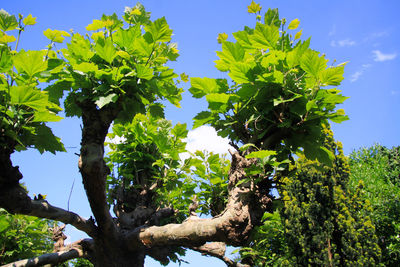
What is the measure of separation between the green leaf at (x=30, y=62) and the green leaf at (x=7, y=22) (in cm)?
57

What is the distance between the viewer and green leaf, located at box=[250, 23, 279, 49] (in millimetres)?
2512

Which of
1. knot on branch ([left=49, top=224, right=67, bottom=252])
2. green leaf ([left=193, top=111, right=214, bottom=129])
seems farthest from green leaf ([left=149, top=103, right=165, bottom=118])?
knot on branch ([left=49, top=224, right=67, bottom=252])

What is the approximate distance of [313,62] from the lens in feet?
7.48

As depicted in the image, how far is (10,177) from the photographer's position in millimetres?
2789

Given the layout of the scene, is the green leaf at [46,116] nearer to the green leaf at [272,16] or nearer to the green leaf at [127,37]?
the green leaf at [127,37]

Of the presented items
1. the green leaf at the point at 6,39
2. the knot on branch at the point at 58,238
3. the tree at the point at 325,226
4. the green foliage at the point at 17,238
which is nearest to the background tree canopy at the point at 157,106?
the green leaf at the point at 6,39

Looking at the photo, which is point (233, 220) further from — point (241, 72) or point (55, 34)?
point (55, 34)

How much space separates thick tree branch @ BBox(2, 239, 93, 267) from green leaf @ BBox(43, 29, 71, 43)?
278cm

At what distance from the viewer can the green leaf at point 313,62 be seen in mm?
2250

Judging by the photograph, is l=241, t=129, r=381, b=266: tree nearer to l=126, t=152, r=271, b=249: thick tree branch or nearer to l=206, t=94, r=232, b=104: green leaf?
l=126, t=152, r=271, b=249: thick tree branch

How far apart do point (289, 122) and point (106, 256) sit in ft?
10.2

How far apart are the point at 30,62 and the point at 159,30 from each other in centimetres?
118

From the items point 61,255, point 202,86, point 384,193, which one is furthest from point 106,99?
point 384,193

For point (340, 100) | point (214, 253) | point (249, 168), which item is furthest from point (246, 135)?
point (214, 253)
